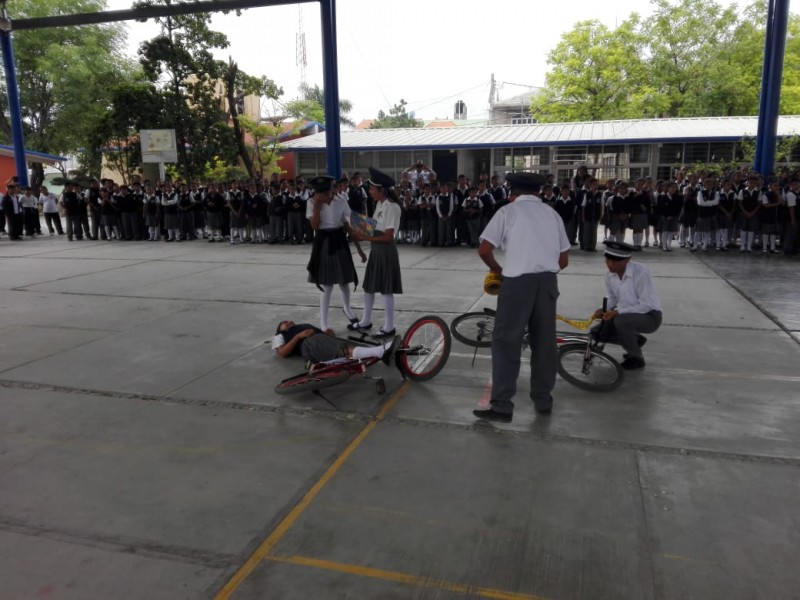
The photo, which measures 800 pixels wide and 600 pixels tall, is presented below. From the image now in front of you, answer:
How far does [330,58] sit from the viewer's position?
15766 millimetres

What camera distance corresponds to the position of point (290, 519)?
10.6 feet

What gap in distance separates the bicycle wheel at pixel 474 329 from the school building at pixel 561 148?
67.2 ft

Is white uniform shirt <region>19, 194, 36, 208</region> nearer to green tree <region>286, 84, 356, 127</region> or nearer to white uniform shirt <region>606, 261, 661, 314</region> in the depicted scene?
green tree <region>286, 84, 356, 127</region>

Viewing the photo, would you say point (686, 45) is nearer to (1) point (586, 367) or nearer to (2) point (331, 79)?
(2) point (331, 79)

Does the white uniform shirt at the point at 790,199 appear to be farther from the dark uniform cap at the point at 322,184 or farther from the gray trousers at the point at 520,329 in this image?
the gray trousers at the point at 520,329

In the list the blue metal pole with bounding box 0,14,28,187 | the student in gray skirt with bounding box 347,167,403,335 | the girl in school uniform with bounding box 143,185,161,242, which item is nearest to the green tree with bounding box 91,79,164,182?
the blue metal pole with bounding box 0,14,28,187

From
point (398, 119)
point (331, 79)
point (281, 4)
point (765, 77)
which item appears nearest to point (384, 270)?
point (281, 4)

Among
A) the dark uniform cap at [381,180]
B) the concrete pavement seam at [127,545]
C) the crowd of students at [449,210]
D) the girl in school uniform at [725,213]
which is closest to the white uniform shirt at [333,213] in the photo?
the dark uniform cap at [381,180]

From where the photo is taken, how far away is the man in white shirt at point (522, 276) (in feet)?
13.9

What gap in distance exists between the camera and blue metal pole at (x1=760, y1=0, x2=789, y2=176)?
1395cm

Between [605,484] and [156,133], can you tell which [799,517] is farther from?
[156,133]

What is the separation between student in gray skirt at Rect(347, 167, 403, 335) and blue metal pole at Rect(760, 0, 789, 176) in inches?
483

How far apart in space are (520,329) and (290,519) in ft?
6.63

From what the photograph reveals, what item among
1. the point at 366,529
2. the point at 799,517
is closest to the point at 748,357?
the point at 799,517
